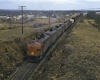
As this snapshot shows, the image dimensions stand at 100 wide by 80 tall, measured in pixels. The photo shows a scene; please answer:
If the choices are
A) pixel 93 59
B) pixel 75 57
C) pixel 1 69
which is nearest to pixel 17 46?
pixel 1 69

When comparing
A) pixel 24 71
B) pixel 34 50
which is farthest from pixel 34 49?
pixel 24 71

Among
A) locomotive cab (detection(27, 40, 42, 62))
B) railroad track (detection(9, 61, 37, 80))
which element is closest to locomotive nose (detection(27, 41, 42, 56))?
locomotive cab (detection(27, 40, 42, 62))

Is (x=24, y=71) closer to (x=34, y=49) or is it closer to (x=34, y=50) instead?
(x=34, y=50)

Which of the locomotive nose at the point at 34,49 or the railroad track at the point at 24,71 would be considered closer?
the railroad track at the point at 24,71

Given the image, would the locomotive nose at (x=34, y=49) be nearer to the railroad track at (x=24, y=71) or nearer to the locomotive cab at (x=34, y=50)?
the locomotive cab at (x=34, y=50)

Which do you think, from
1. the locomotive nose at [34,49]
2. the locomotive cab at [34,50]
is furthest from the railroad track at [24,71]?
the locomotive nose at [34,49]

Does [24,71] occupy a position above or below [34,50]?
below

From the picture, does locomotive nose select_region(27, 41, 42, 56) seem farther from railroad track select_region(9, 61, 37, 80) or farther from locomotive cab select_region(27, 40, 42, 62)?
railroad track select_region(9, 61, 37, 80)

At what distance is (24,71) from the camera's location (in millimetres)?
27953

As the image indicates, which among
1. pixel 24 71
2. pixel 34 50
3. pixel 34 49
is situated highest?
pixel 34 49

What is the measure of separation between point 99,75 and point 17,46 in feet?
65.1

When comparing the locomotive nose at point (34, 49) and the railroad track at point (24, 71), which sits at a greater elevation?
the locomotive nose at point (34, 49)

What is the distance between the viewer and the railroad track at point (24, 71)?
2539 cm

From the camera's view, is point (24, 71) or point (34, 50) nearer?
point (24, 71)
